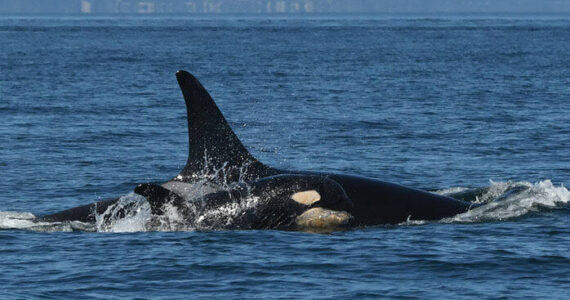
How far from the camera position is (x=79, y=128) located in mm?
31031

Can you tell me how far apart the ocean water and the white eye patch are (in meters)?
0.50

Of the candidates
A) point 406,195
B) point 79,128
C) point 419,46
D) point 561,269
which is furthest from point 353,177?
point 419,46

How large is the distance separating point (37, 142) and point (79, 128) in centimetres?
347

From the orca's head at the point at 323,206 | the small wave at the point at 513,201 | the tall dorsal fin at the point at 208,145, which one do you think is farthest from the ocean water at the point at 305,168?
the tall dorsal fin at the point at 208,145

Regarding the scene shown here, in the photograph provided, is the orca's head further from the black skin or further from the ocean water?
the ocean water

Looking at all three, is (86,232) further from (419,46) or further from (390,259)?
(419,46)

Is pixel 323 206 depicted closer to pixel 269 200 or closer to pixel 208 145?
pixel 269 200

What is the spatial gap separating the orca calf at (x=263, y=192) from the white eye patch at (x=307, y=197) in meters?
0.01

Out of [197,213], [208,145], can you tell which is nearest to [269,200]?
[197,213]

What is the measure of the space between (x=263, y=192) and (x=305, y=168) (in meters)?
8.19

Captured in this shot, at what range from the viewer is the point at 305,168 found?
23609 millimetres

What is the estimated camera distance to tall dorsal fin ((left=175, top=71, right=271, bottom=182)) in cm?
1612

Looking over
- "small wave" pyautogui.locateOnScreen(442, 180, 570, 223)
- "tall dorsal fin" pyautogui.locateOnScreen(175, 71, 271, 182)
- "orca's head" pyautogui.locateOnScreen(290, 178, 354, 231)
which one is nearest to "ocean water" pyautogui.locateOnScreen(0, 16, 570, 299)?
"small wave" pyautogui.locateOnScreen(442, 180, 570, 223)

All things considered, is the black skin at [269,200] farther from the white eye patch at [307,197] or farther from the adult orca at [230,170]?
the adult orca at [230,170]
